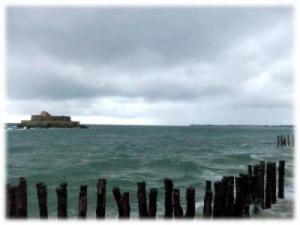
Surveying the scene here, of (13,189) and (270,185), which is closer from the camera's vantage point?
(13,189)

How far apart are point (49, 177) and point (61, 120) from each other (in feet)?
485

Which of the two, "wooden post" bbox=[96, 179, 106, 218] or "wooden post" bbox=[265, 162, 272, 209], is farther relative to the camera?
"wooden post" bbox=[265, 162, 272, 209]

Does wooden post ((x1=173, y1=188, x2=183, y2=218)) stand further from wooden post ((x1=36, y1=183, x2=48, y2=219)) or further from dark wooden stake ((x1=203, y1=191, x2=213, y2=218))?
wooden post ((x1=36, y1=183, x2=48, y2=219))

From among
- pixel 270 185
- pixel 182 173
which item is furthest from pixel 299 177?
pixel 182 173

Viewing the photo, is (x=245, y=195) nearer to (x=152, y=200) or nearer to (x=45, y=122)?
(x=152, y=200)

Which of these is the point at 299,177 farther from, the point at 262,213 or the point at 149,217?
the point at 149,217

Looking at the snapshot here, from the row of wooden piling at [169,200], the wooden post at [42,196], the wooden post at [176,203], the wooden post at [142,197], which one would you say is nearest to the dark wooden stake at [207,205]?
the row of wooden piling at [169,200]

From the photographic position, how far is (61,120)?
164500mm

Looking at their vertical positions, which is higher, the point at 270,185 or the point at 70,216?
the point at 270,185

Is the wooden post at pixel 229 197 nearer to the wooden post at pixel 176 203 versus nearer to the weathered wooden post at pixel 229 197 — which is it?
the weathered wooden post at pixel 229 197

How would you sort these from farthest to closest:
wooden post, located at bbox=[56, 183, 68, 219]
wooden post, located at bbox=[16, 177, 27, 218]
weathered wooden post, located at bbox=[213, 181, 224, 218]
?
weathered wooden post, located at bbox=[213, 181, 224, 218] < wooden post, located at bbox=[56, 183, 68, 219] < wooden post, located at bbox=[16, 177, 27, 218]

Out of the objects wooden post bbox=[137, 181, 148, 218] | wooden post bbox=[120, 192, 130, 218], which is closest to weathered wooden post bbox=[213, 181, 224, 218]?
wooden post bbox=[137, 181, 148, 218]

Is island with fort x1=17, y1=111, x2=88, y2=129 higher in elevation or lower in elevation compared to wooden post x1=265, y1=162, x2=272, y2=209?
higher

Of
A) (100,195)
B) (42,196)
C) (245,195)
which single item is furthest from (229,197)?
(42,196)
